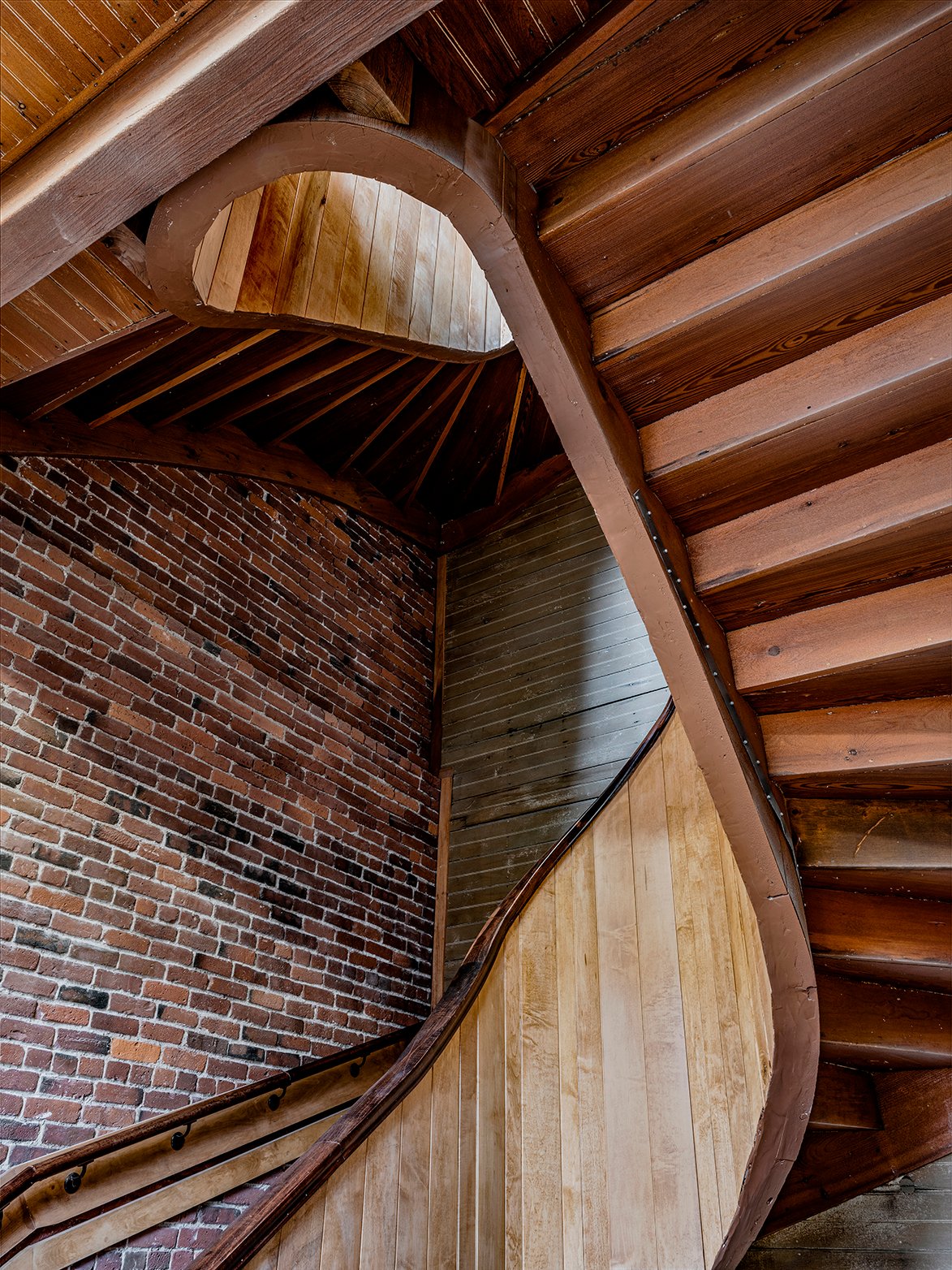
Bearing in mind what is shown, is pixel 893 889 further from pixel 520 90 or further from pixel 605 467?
pixel 520 90

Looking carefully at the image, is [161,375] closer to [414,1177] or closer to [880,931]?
[414,1177]

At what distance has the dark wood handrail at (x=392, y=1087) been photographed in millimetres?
2588

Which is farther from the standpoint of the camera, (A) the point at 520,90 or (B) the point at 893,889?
(B) the point at 893,889

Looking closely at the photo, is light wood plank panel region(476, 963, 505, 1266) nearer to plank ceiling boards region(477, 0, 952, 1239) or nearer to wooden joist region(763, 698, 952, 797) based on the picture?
plank ceiling boards region(477, 0, 952, 1239)

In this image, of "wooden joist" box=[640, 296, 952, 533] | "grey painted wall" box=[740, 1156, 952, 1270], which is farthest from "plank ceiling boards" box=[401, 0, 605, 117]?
"grey painted wall" box=[740, 1156, 952, 1270]

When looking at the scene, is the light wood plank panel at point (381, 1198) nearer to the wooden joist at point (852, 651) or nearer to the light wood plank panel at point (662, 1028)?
the light wood plank panel at point (662, 1028)

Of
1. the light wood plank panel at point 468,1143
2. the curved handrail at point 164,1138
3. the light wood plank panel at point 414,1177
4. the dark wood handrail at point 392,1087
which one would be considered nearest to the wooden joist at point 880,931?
the dark wood handrail at point 392,1087

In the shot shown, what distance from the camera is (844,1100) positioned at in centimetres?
324

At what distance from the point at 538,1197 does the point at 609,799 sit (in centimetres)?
132

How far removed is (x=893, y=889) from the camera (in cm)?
273

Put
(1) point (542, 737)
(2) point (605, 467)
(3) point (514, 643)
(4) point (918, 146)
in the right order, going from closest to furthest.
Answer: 1. (4) point (918, 146)
2. (2) point (605, 467)
3. (1) point (542, 737)
4. (3) point (514, 643)

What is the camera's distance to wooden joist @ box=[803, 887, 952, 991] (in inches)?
105

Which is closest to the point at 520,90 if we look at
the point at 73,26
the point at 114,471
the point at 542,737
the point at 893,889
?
the point at 73,26

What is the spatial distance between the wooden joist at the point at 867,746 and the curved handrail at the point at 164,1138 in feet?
7.78
